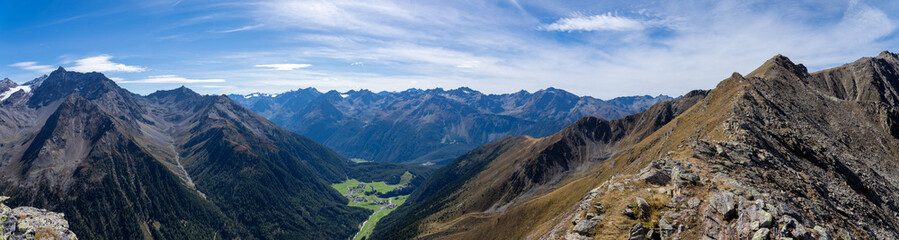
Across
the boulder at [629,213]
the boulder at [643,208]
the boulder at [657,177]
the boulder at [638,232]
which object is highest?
the boulder at [657,177]

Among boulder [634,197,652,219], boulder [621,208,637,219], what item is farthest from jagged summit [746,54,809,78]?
boulder [621,208,637,219]

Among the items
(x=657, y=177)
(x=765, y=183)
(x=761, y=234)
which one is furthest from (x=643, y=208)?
(x=765, y=183)

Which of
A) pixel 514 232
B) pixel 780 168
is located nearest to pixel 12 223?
pixel 780 168

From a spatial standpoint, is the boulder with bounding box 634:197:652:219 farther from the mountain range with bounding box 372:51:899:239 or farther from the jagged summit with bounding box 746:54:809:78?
the jagged summit with bounding box 746:54:809:78

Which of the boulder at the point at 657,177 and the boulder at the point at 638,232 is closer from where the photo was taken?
the boulder at the point at 638,232

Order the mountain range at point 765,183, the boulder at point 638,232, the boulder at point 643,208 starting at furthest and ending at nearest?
1. the boulder at point 643,208
2. the boulder at point 638,232
3. the mountain range at point 765,183

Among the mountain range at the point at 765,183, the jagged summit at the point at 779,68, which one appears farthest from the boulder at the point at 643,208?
the jagged summit at the point at 779,68

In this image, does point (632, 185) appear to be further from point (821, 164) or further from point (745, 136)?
point (821, 164)

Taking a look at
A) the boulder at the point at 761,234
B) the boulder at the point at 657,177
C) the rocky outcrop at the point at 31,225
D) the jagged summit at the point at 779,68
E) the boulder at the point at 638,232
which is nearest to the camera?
the boulder at the point at 761,234

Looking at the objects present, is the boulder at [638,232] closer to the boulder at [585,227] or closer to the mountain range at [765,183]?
the mountain range at [765,183]
